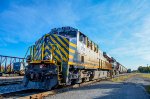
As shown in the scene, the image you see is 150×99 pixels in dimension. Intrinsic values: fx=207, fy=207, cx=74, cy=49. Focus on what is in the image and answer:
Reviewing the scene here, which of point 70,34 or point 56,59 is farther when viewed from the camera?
point 70,34

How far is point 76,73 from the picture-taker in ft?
45.5

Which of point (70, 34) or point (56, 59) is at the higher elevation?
point (70, 34)

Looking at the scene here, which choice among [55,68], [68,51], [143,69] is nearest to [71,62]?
[68,51]

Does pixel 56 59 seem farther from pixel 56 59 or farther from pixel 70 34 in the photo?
pixel 70 34

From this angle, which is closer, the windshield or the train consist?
the train consist

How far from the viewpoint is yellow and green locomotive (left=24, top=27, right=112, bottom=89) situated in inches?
449

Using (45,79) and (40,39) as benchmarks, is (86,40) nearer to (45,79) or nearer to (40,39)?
(40,39)

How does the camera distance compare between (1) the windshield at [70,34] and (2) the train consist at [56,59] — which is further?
(1) the windshield at [70,34]

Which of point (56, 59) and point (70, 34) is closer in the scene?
point (56, 59)

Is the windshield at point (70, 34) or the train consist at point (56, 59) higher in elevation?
the windshield at point (70, 34)

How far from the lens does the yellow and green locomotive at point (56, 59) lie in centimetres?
1140

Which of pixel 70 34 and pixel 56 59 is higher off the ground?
pixel 70 34

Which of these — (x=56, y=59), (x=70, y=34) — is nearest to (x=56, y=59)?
(x=56, y=59)

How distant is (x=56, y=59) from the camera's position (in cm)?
1238
